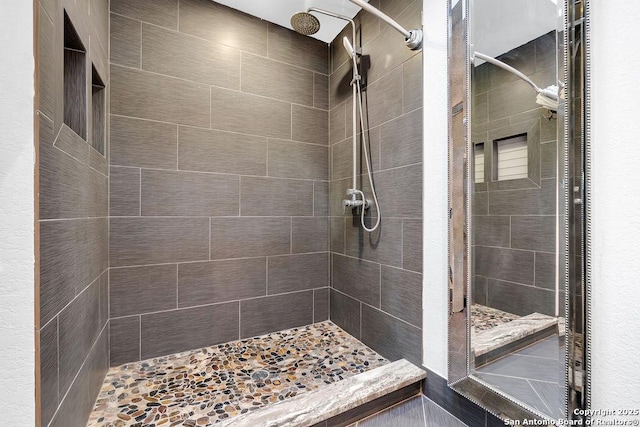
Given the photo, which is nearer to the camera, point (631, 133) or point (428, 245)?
point (631, 133)

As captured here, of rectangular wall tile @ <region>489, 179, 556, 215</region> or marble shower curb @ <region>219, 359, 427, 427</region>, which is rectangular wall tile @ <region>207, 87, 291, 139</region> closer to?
rectangular wall tile @ <region>489, 179, 556, 215</region>

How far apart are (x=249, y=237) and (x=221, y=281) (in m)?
0.31

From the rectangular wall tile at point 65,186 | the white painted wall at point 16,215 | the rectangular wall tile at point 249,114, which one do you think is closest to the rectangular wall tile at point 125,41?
the rectangular wall tile at point 249,114

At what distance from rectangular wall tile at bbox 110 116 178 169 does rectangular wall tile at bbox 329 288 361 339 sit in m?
1.32

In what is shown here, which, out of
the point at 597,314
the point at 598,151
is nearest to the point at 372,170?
the point at 598,151

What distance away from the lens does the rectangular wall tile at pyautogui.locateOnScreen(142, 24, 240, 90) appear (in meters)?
1.50

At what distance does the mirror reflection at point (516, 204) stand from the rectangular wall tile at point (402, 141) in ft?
0.93

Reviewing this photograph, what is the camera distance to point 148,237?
59.0 inches

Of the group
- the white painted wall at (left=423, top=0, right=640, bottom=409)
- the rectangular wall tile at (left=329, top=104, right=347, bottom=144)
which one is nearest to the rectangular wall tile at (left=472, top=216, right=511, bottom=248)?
the white painted wall at (left=423, top=0, right=640, bottom=409)

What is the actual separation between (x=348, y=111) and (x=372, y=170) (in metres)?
0.48

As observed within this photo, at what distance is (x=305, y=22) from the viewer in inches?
59.7

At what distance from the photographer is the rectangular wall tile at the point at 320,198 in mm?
1965

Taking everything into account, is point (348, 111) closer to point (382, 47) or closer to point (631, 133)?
point (382, 47)

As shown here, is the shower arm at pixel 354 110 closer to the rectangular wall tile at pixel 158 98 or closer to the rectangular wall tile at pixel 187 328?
the rectangular wall tile at pixel 158 98
